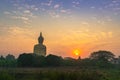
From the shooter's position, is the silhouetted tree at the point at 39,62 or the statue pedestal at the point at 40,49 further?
the statue pedestal at the point at 40,49

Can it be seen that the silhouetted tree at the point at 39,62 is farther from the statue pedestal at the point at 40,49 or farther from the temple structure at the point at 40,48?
the statue pedestal at the point at 40,49

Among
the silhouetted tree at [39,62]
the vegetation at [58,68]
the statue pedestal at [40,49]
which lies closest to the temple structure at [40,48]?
the statue pedestal at [40,49]

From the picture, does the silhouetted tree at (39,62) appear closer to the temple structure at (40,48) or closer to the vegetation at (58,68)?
the vegetation at (58,68)

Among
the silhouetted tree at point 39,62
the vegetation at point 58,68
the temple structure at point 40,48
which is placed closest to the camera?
the vegetation at point 58,68

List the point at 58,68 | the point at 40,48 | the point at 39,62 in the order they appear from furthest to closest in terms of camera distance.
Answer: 1. the point at 40,48
2. the point at 39,62
3. the point at 58,68

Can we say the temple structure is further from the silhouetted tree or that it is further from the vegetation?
the silhouetted tree

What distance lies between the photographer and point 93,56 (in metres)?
108

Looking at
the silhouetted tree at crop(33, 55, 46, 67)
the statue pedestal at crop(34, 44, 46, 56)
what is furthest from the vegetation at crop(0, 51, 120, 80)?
the statue pedestal at crop(34, 44, 46, 56)

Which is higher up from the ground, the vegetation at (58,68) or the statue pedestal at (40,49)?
the statue pedestal at (40,49)

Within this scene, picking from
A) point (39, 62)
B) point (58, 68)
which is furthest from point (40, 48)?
point (58, 68)

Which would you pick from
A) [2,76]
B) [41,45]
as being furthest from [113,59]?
[2,76]

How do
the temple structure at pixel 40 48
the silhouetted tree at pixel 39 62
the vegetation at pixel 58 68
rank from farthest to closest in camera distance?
the temple structure at pixel 40 48 < the silhouetted tree at pixel 39 62 < the vegetation at pixel 58 68

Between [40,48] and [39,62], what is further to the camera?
[40,48]

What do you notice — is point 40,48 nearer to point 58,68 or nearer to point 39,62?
point 39,62
